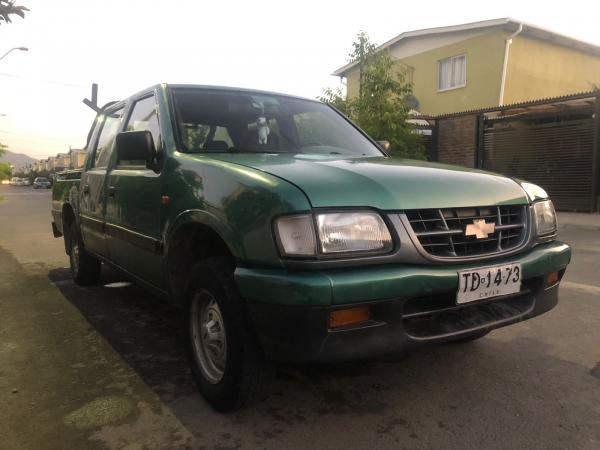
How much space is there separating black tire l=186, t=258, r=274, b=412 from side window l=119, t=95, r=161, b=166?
1052mm

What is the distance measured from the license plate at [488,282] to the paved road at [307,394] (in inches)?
23.9

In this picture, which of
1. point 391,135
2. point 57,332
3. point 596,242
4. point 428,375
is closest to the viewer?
point 428,375

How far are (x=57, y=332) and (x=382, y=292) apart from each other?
2703 mm

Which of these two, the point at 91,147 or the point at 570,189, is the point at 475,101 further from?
the point at 91,147

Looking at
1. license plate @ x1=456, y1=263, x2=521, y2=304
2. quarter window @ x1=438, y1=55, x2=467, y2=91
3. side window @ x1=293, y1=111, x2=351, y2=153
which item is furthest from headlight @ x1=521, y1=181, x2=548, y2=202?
quarter window @ x1=438, y1=55, x2=467, y2=91

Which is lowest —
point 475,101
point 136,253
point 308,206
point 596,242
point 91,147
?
point 596,242

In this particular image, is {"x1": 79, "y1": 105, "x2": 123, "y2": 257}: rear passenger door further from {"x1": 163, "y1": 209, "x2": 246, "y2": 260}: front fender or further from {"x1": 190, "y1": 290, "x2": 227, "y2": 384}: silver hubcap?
{"x1": 190, "y1": 290, "x2": 227, "y2": 384}: silver hubcap

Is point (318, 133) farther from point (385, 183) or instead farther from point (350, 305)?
point (350, 305)

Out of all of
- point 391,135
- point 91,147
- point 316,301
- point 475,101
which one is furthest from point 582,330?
point 475,101

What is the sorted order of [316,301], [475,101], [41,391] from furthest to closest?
[475,101], [41,391], [316,301]

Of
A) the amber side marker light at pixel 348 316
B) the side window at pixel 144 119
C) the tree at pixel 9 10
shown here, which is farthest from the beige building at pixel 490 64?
the amber side marker light at pixel 348 316

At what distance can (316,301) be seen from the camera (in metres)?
1.88

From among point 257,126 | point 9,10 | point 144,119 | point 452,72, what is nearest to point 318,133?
point 257,126

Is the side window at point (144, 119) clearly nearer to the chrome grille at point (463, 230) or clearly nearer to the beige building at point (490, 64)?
the chrome grille at point (463, 230)
